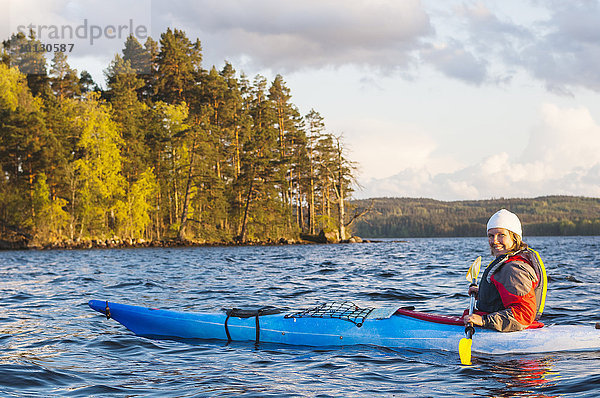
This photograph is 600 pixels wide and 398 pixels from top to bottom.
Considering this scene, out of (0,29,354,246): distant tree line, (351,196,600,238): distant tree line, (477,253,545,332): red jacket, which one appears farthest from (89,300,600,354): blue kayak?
(351,196,600,238): distant tree line

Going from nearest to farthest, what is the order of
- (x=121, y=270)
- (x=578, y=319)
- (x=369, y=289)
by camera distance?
(x=578, y=319) → (x=369, y=289) → (x=121, y=270)

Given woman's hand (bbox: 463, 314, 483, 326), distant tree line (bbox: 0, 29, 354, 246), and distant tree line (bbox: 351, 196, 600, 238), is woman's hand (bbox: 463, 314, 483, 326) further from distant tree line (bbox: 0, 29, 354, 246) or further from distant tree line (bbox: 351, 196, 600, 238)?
distant tree line (bbox: 351, 196, 600, 238)

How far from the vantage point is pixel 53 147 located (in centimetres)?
3922

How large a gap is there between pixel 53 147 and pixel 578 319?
36946 millimetres

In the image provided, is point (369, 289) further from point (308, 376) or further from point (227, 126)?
point (227, 126)

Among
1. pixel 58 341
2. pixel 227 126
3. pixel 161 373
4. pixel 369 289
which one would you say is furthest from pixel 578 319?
pixel 227 126

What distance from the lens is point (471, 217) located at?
159500 millimetres

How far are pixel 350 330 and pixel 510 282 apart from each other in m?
2.09

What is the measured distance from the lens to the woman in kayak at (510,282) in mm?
6301

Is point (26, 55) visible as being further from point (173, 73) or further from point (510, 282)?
point (510, 282)

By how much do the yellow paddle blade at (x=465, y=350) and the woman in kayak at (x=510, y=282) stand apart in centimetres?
23

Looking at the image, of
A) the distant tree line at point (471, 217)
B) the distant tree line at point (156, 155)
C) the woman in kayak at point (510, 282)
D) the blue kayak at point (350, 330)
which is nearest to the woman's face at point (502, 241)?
the woman in kayak at point (510, 282)

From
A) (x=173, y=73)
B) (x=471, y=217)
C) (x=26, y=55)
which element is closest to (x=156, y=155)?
(x=173, y=73)

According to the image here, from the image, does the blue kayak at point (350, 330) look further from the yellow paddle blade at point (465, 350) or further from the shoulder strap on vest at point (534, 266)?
the shoulder strap on vest at point (534, 266)
